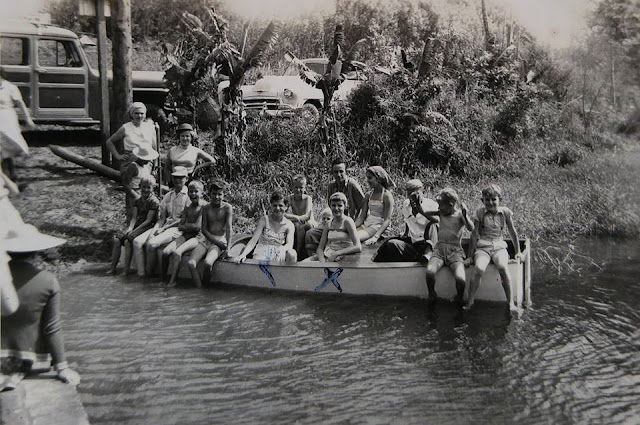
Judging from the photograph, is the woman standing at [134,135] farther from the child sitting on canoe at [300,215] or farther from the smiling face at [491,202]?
the smiling face at [491,202]

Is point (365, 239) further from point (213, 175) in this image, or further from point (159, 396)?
point (213, 175)

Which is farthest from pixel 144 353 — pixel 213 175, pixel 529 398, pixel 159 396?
pixel 213 175

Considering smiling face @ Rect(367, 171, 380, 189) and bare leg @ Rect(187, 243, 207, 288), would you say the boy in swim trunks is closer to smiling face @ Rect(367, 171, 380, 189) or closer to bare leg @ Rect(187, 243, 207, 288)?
bare leg @ Rect(187, 243, 207, 288)

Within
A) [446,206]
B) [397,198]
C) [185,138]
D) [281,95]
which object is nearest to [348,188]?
[446,206]

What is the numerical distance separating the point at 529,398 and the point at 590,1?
17.1 metres

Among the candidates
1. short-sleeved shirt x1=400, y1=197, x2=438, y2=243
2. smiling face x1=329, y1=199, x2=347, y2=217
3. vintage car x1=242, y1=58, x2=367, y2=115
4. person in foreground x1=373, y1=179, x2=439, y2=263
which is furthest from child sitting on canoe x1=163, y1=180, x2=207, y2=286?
vintage car x1=242, y1=58, x2=367, y2=115

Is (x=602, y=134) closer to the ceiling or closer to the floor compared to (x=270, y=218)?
closer to the ceiling

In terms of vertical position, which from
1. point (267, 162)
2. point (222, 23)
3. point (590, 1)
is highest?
point (590, 1)

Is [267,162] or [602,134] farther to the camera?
[602,134]

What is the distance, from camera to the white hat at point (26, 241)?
3.70 metres

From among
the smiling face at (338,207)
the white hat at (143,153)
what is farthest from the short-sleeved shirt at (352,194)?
the white hat at (143,153)

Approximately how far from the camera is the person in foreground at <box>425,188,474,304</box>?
7594 mm

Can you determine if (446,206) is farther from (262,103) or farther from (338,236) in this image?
(262,103)

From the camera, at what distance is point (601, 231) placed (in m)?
12.4
